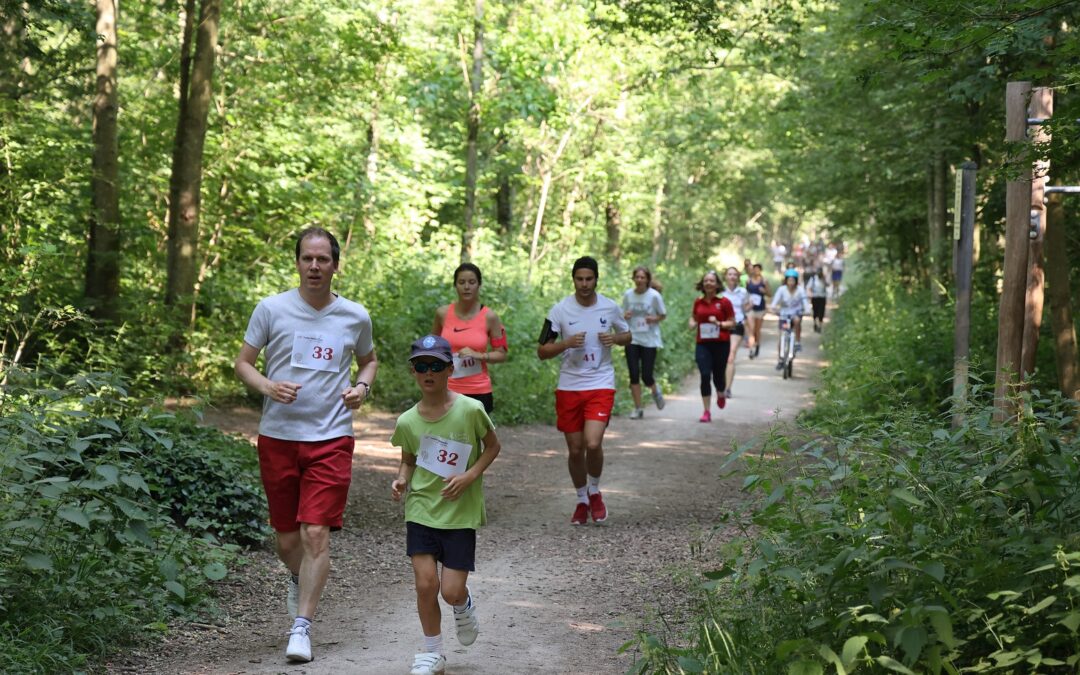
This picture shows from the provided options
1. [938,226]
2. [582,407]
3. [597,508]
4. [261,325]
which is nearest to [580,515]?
[597,508]

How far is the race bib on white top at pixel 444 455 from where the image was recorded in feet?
18.8

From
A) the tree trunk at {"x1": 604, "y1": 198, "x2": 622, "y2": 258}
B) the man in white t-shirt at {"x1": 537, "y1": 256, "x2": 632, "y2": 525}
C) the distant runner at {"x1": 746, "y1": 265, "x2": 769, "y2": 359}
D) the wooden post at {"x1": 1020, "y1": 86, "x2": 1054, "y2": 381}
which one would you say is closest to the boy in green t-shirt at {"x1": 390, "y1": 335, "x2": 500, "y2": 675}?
the man in white t-shirt at {"x1": 537, "y1": 256, "x2": 632, "y2": 525}

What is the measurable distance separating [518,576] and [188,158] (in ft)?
29.1

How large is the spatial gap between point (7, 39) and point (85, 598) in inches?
359

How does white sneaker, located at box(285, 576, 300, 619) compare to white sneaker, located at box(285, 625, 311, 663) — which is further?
white sneaker, located at box(285, 576, 300, 619)

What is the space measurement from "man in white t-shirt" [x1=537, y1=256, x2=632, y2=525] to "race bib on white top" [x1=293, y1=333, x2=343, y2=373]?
144 inches

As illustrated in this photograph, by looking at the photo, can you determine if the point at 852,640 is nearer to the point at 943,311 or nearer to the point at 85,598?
the point at 85,598

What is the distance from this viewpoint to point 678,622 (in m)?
6.25

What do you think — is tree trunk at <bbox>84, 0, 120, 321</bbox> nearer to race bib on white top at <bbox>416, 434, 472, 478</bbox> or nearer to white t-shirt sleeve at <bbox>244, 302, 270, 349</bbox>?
white t-shirt sleeve at <bbox>244, 302, 270, 349</bbox>

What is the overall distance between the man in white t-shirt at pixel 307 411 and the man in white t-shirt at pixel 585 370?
12.0 feet

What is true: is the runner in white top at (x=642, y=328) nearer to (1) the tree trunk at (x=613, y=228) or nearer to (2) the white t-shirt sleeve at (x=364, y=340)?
(2) the white t-shirt sleeve at (x=364, y=340)

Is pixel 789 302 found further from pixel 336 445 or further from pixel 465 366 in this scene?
pixel 336 445

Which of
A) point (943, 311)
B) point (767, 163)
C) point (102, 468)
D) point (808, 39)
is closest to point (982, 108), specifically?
point (943, 311)

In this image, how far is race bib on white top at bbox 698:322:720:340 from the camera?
16.2 meters
